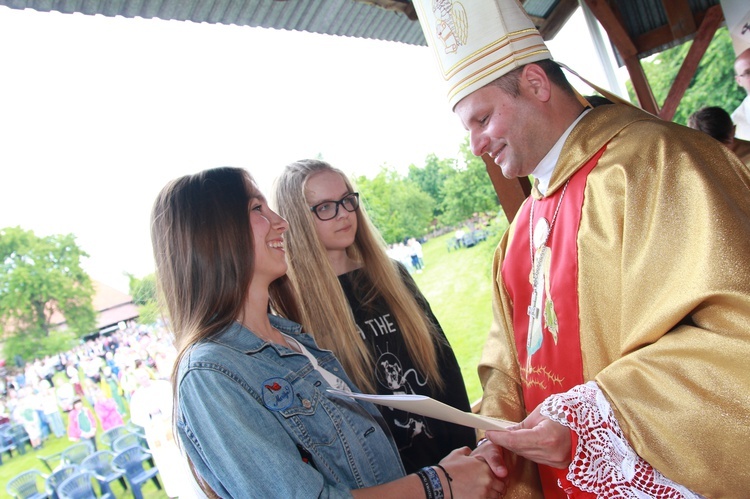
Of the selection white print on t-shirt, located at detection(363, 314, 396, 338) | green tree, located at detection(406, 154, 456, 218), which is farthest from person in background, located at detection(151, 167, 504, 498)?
green tree, located at detection(406, 154, 456, 218)

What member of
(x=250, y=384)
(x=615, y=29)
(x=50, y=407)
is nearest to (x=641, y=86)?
(x=615, y=29)

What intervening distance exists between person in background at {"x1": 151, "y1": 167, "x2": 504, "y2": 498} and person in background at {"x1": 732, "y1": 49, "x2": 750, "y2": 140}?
15.3 feet

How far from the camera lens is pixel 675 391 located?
109 centimetres

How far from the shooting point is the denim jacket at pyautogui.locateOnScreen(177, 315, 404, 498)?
3.37 ft

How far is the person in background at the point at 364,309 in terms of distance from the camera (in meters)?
1.85

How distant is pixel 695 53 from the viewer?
6.52 meters

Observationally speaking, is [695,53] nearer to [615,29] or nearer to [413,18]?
[615,29]

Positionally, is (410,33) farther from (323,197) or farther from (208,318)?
(208,318)

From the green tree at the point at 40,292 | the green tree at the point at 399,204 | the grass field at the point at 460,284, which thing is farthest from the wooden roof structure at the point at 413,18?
the grass field at the point at 460,284

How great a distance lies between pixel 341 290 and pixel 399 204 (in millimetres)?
8367

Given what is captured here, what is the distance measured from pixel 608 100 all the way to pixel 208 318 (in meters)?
1.34

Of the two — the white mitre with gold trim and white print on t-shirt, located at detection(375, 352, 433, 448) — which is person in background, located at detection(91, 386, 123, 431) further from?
the white mitre with gold trim

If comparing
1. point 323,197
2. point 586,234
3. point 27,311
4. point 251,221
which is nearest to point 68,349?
point 27,311

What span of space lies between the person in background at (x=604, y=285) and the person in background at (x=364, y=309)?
281mm
